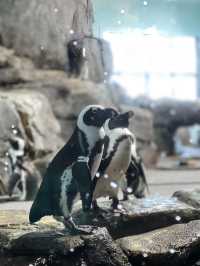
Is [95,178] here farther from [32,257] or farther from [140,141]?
[140,141]

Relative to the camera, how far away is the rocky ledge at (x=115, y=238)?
1.08 m

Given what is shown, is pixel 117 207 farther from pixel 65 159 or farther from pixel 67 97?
pixel 67 97

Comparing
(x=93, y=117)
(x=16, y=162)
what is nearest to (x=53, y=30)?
(x=93, y=117)

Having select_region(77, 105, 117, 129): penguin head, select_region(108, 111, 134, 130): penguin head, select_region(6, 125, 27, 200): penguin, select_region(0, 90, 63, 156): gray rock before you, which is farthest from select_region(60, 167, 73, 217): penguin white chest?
select_region(0, 90, 63, 156): gray rock

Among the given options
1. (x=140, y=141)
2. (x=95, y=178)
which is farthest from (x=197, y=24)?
(x=140, y=141)

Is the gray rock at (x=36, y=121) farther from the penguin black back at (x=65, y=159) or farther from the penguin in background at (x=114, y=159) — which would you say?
the penguin black back at (x=65, y=159)

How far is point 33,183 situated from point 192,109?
3503mm

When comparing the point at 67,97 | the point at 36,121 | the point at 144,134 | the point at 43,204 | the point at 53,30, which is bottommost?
the point at 144,134

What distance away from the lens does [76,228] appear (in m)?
1.15

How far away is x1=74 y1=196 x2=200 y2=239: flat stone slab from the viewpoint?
1.29m

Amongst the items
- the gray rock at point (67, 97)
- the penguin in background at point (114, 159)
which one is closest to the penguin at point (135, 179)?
the penguin in background at point (114, 159)

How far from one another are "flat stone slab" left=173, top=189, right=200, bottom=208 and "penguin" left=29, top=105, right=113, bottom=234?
0.35 m

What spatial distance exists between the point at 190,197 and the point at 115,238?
35 cm

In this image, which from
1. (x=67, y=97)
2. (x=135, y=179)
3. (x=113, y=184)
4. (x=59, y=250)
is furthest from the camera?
(x=67, y=97)
